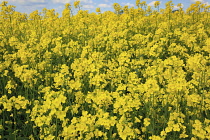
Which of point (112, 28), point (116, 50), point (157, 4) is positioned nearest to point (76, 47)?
point (116, 50)

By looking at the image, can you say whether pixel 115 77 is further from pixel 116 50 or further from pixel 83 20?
pixel 83 20

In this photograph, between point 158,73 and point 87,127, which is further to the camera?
point 158,73

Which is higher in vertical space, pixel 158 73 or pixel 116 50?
pixel 116 50

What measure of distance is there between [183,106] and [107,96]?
52.1 inches

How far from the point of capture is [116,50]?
565cm

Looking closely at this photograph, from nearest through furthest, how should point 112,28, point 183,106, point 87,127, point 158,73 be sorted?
point 87,127 < point 183,106 < point 158,73 < point 112,28

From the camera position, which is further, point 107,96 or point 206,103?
point 206,103

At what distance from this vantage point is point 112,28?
669 centimetres

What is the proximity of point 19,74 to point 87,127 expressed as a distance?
1951 mm

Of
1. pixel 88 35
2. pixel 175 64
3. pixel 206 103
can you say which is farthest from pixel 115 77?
pixel 88 35

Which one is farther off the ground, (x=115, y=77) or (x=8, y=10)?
(x=8, y=10)

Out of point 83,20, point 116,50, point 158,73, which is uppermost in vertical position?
point 83,20

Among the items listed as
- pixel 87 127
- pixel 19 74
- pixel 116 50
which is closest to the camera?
pixel 87 127

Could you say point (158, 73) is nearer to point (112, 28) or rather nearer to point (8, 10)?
point (112, 28)
